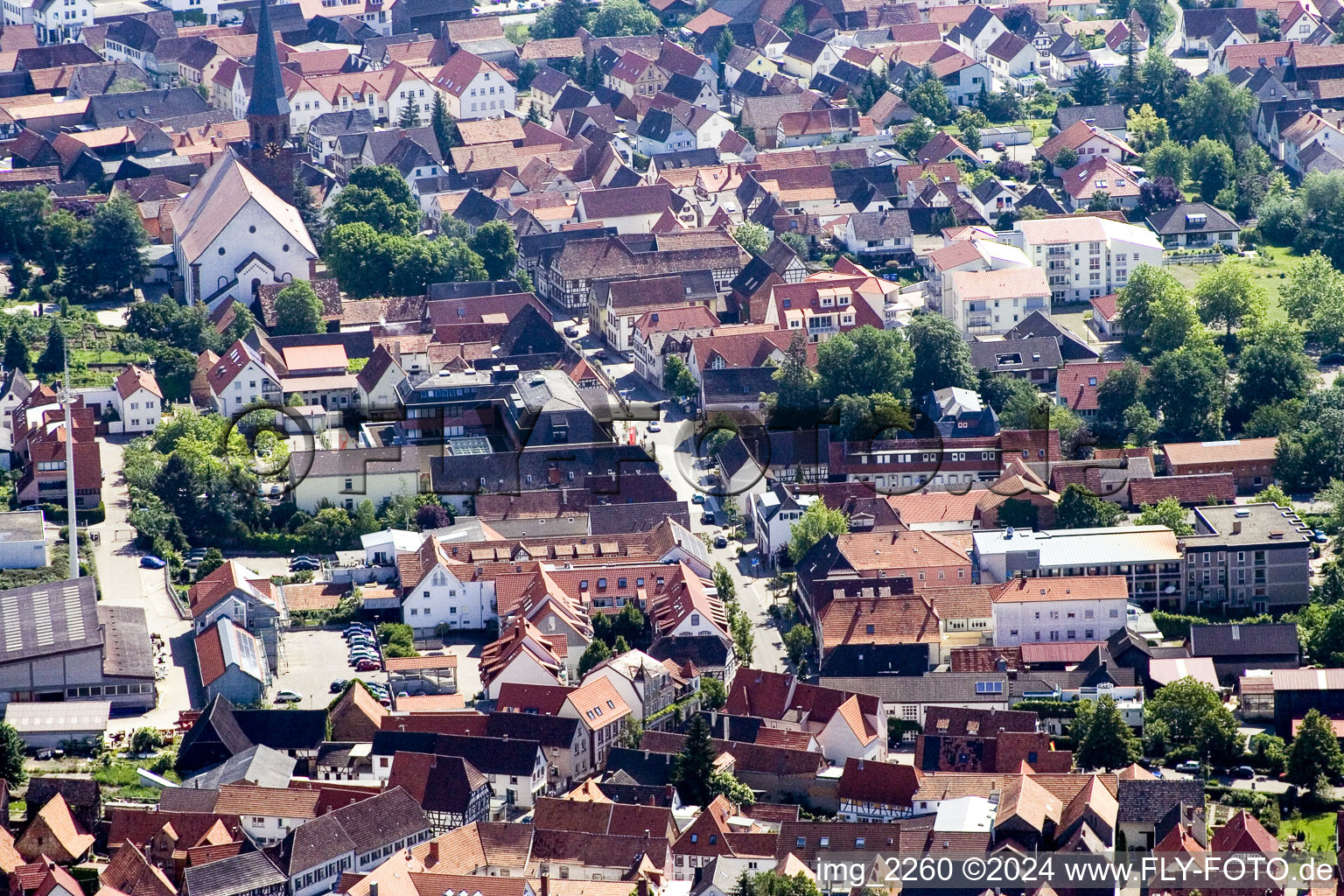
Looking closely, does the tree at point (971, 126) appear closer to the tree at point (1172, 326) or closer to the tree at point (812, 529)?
the tree at point (1172, 326)

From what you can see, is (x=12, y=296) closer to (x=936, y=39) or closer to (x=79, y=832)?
(x=79, y=832)

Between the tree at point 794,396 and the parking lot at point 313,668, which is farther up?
the tree at point 794,396

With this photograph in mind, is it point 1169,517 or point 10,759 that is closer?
point 10,759

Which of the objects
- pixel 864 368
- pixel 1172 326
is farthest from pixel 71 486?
pixel 1172 326

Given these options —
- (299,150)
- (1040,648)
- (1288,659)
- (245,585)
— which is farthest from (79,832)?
(299,150)

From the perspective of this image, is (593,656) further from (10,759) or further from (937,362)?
(937,362)

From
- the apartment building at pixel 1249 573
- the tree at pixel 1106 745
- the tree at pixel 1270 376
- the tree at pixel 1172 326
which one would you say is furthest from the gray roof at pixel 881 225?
the tree at pixel 1106 745
